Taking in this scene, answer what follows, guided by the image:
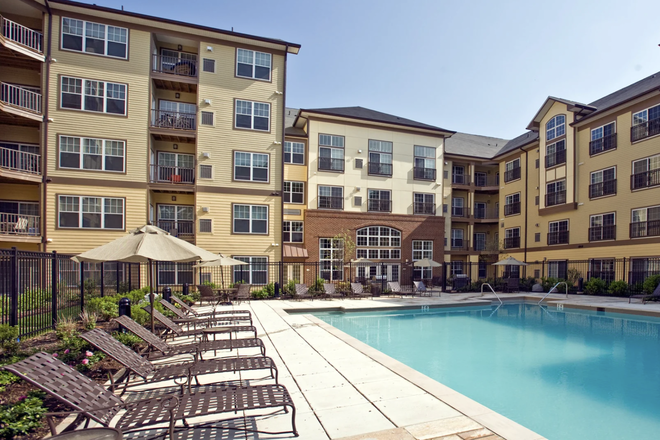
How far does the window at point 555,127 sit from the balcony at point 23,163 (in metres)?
31.3

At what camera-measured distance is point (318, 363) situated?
257 inches

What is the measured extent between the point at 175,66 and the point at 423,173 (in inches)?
697

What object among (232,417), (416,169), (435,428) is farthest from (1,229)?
(416,169)

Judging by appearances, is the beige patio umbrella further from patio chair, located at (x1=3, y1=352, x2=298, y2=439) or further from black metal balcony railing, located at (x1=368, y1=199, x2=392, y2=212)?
black metal balcony railing, located at (x1=368, y1=199, x2=392, y2=212)

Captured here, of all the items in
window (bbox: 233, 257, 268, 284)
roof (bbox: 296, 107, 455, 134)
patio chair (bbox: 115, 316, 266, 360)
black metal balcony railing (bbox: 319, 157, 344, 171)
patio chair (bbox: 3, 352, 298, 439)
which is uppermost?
roof (bbox: 296, 107, 455, 134)

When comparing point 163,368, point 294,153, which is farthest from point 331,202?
point 163,368

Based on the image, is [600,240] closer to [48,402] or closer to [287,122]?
[287,122]

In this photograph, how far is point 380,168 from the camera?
1063 inches

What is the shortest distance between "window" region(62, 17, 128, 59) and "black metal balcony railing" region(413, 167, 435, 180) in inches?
764

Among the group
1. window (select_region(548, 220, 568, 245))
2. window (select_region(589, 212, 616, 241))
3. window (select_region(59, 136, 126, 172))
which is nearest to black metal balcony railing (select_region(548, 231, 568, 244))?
window (select_region(548, 220, 568, 245))

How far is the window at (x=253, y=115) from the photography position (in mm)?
21688

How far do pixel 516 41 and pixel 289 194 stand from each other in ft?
54.0

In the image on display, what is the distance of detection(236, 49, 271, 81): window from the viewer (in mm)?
21750

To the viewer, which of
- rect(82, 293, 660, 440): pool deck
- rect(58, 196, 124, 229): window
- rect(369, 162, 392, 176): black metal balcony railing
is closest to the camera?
rect(82, 293, 660, 440): pool deck
